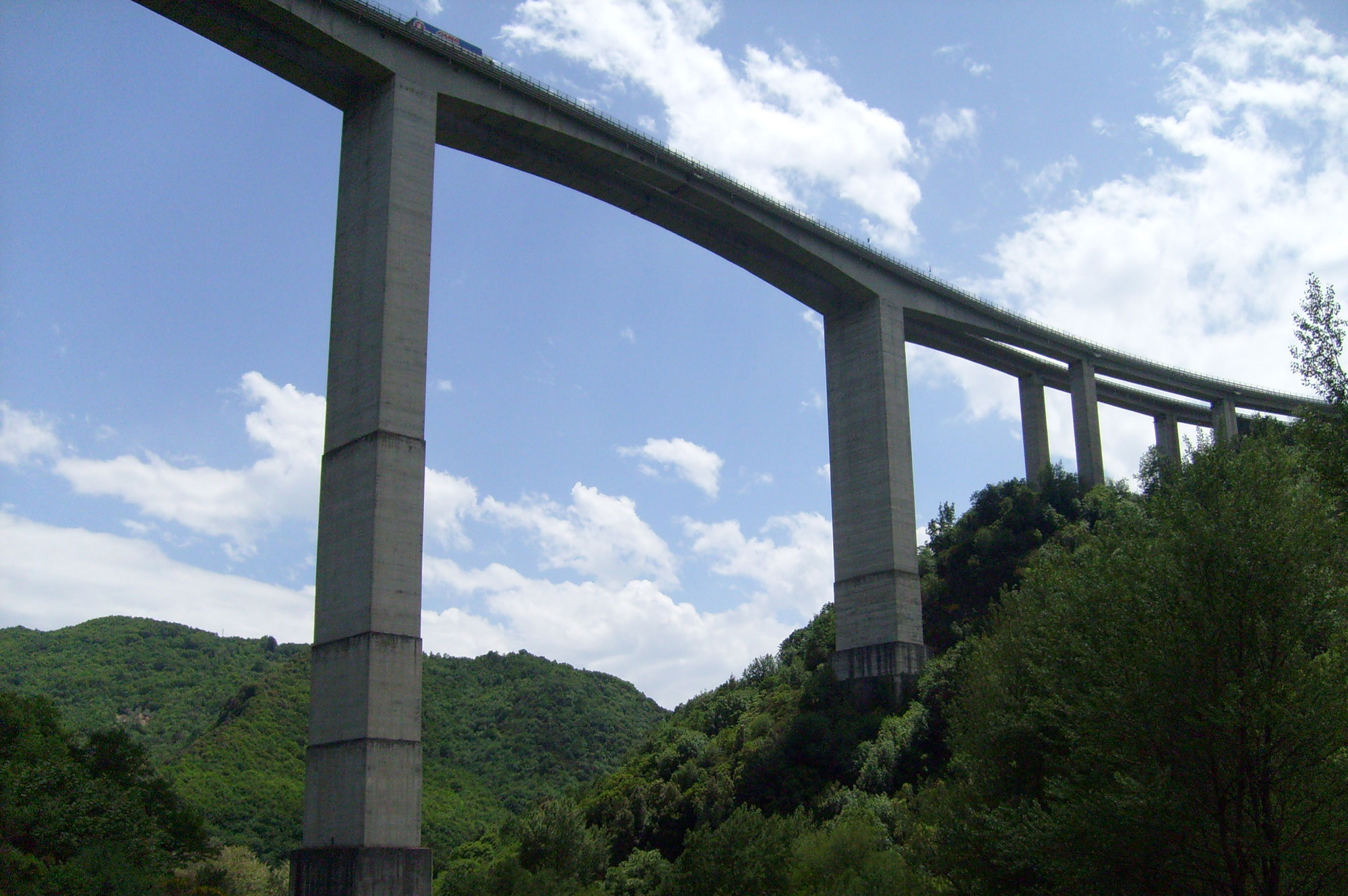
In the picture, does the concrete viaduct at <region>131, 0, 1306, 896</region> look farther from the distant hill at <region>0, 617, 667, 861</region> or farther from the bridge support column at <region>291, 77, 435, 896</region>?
the distant hill at <region>0, 617, 667, 861</region>

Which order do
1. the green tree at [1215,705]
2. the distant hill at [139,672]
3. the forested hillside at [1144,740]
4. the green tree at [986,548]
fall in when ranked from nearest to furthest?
the green tree at [1215,705] < the forested hillside at [1144,740] < the green tree at [986,548] < the distant hill at [139,672]

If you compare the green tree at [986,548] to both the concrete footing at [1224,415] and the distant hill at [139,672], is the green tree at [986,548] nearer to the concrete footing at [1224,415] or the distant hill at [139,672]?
the concrete footing at [1224,415]

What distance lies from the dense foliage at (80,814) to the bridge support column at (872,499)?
90.6 feet

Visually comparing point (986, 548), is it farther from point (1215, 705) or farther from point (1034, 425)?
point (1215, 705)

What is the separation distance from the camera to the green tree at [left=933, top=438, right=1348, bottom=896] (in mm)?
17453

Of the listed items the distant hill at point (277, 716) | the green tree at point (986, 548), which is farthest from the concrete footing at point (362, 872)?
the distant hill at point (277, 716)

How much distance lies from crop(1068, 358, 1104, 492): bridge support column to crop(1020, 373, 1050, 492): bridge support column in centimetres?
188

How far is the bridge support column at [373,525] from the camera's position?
32.8 meters

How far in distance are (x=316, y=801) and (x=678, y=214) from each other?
28.5 m

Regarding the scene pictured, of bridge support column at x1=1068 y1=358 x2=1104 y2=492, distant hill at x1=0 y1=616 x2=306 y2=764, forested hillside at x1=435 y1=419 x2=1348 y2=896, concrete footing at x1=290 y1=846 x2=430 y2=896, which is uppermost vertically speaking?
bridge support column at x1=1068 y1=358 x2=1104 y2=492

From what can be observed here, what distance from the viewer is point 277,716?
78.6m

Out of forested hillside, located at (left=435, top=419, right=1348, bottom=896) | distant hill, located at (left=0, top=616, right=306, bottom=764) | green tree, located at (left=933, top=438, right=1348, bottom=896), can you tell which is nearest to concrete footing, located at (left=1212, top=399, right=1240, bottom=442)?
forested hillside, located at (left=435, top=419, right=1348, bottom=896)

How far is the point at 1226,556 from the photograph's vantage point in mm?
18797

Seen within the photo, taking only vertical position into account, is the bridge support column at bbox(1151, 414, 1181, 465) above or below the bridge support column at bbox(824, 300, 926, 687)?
above
